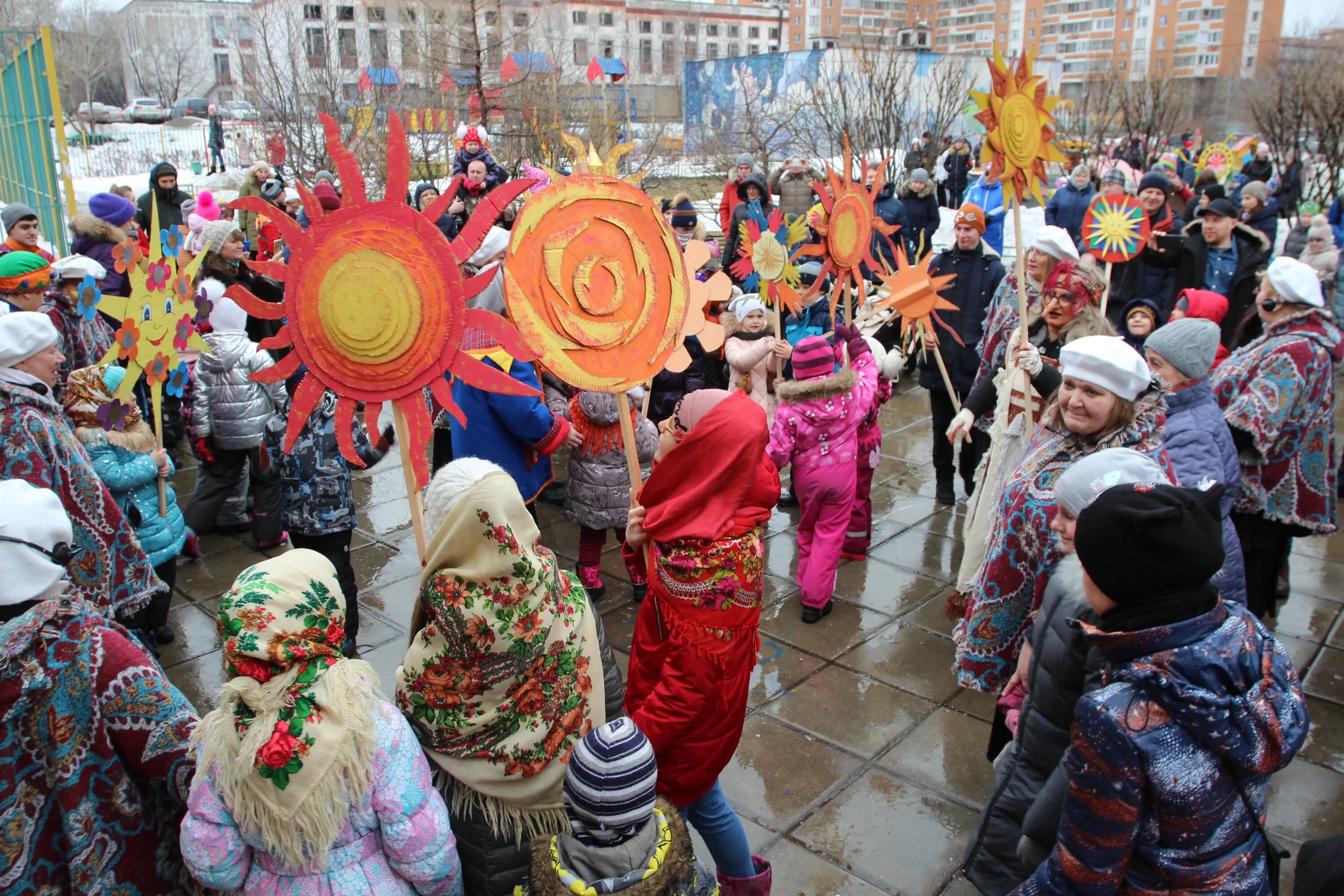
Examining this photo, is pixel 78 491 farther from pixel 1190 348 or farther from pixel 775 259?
pixel 1190 348

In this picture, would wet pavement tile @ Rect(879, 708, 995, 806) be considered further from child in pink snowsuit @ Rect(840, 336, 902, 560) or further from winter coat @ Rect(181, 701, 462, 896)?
winter coat @ Rect(181, 701, 462, 896)

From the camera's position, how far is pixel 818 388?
518cm

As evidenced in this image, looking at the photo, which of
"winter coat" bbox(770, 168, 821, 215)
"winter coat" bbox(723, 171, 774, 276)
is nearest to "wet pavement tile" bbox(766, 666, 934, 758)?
"winter coat" bbox(723, 171, 774, 276)

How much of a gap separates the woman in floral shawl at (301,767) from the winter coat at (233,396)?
3836mm

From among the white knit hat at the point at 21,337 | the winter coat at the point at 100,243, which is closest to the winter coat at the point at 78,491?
the white knit hat at the point at 21,337

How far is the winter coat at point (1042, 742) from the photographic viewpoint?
246 cm

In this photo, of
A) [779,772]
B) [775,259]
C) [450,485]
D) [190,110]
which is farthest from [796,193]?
[190,110]

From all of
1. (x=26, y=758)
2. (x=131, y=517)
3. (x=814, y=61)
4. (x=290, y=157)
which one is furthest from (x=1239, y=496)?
(x=814, y=61)

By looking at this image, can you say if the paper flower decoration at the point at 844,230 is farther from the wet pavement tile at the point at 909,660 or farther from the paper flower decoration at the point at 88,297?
the paper flower decoration at the point at 88,297

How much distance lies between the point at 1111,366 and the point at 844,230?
319 centimetres

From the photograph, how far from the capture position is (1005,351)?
538 cm

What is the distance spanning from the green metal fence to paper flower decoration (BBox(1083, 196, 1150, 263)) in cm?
917

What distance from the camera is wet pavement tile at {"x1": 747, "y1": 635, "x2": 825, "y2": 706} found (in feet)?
14.9

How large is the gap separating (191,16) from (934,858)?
7699 cm
